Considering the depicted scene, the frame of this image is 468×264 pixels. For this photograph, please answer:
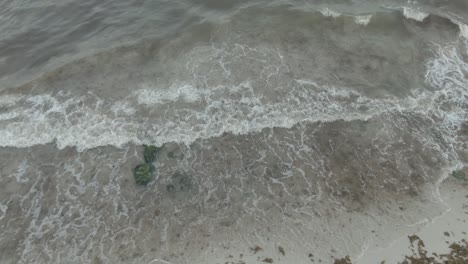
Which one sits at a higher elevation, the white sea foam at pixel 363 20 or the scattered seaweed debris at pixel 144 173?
the white sea foam at pixel 363 20

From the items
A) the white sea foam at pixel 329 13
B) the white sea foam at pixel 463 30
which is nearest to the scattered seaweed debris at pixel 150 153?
the white sea foam at pixel 329 13

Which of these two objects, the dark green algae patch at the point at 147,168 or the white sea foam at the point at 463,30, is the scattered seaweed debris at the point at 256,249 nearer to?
the dark green algae patch at the point at 147,168

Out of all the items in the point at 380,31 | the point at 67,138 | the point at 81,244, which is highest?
the point at 380,31

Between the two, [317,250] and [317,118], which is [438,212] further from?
[317,118]

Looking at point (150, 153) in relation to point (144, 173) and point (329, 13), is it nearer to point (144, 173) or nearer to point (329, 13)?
point (144, 173)

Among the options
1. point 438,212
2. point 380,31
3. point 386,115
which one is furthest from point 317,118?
point 380,31

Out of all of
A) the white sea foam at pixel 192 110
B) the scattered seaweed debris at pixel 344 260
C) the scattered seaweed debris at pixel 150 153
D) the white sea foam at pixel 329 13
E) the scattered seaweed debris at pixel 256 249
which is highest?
the white sea foam at pixel 329 13

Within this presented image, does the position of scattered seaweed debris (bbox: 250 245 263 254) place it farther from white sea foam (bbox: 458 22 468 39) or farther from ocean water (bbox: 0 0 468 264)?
white sea foam (bbox: 458 22 468 39)
